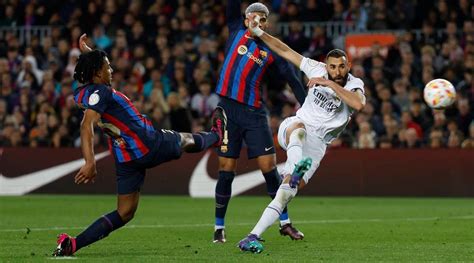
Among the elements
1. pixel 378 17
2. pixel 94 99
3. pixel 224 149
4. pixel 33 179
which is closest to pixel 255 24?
pixel 224 149

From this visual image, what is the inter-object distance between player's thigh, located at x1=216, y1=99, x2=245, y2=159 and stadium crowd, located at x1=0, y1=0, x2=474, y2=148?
356 inches

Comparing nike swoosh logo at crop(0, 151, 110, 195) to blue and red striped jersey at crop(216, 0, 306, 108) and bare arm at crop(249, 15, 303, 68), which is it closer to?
blue and red striped jersey at crop(216, 0, 306, 108)

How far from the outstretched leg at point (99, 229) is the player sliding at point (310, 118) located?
112 centimetres

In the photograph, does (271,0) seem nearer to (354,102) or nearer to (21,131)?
(21,131)

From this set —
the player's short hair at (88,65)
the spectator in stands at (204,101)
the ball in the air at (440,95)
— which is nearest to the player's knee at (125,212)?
the player's short hair at (88,65)

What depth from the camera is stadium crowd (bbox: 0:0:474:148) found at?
69.1ft

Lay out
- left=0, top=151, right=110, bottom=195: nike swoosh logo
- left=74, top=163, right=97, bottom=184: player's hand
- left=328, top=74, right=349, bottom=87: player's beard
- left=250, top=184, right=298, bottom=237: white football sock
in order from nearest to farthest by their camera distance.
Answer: left=74, top=163, right=97, bottom=184: player's hand < left=250, top=184, right=298, bottom=237: white football sock < left=328, top=74, right=349, bottom=87: player's beard < left=0, top=151, right=110, bottom=195: nike swoosh logo

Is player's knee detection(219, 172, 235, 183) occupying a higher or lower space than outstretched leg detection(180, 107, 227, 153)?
lower

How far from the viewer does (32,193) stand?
848 inches

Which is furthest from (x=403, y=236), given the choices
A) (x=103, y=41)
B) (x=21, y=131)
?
(x=103, y=41)

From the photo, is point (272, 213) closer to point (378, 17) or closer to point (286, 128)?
point (286, 128)

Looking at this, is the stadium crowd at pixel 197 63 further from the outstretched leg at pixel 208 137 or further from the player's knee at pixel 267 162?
the outstretched leg at pixel 208 137

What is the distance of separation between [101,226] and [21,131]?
13313 mm

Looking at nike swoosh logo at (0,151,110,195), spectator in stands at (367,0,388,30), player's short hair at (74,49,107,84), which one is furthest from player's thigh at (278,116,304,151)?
spectator in stands at (367,0,388,30)
